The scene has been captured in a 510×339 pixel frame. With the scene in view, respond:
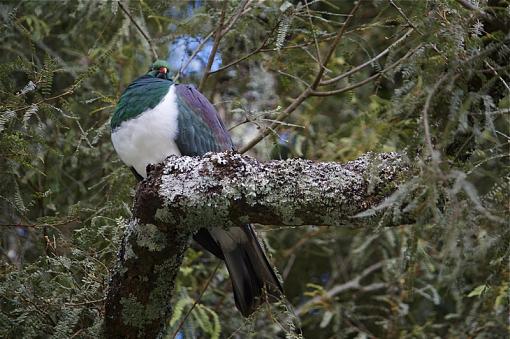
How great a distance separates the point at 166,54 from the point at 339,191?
2281mm

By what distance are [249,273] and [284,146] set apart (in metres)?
1.76

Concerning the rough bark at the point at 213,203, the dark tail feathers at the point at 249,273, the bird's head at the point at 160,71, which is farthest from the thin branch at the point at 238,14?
the rough bark at the point at 213,203

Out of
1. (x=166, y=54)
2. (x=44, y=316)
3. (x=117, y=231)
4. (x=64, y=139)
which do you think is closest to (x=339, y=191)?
(x=117, y=231)

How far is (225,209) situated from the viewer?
2385 mm

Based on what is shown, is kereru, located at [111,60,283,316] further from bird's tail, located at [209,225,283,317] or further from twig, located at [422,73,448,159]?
twig, located at [422,73,448,159]

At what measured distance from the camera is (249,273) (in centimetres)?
308

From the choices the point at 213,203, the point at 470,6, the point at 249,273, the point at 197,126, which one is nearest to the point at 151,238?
the point at 213,203

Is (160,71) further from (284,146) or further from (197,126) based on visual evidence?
(284,146)

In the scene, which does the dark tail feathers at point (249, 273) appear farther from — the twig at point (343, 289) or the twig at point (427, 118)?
the twig at point (427, 118)

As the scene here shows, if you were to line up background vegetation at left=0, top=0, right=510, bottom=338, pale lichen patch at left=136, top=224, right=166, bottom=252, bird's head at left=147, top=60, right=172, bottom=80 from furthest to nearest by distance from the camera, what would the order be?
1. bird's head at left=147, top=60, right=172, bottom=80
2. pale lichen patch at left=136, top=224, right=166, bottom=252
3. background vegetation at left=0, top=0, right=510, bottom=338

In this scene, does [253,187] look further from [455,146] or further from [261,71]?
[261,71]

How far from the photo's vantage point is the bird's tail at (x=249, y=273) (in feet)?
9.89

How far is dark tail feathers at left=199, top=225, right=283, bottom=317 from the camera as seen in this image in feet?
9.89

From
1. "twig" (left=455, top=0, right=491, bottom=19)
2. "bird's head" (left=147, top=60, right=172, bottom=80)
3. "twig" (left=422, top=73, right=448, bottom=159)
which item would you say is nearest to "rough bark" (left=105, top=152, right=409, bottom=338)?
"twig" (left=422, top=73, right=448, bottom=159)
